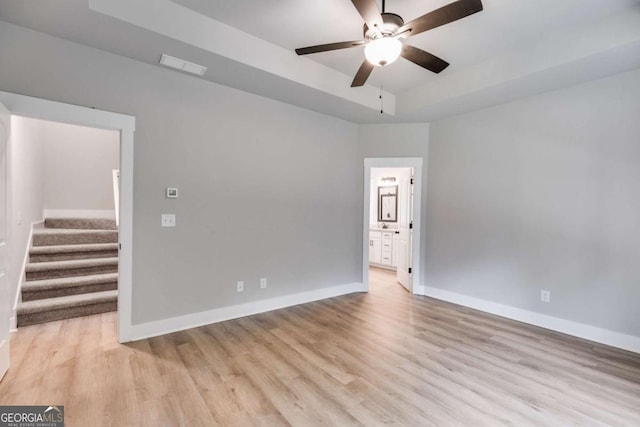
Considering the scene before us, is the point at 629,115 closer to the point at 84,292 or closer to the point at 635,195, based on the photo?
the point at 635,195

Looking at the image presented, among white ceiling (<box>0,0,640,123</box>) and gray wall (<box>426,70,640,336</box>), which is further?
gray wall (<box>426,70,640,336</box>)

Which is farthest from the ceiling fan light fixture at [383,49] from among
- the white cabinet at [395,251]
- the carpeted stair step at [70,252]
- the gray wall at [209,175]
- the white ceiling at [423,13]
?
the white cabinet at [395,251]

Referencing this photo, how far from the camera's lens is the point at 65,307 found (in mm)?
3336

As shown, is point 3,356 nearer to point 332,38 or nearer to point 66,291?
point 66,291

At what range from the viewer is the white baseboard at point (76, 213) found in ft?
16.2

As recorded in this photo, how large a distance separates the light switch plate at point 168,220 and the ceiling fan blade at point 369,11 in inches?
98.8

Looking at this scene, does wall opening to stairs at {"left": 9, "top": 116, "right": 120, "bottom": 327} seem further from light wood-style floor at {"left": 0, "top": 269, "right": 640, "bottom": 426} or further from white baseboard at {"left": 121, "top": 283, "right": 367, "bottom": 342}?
white baseboard at {"left": 121, "top": 283, "right": 367, "bottom": 342}

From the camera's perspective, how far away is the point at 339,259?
179 inches

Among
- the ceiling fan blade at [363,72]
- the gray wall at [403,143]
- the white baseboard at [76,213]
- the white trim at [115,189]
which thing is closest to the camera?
the ceiling fan blade at [363,72]

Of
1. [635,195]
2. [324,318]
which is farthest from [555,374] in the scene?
[324,318]

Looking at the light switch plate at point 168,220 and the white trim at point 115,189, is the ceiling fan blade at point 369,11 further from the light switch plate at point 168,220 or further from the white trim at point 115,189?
the white trim at point 115,189

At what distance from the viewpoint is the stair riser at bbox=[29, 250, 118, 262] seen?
3744 mm

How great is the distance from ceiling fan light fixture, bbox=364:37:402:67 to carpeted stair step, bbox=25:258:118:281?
4115 mm

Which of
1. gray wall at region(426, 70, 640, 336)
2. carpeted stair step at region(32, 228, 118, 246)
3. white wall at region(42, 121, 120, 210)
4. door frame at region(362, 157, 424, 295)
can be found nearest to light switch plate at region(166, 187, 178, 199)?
carpeted stair step at region(32, 228, 118, 246)
